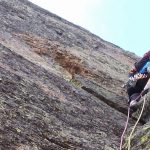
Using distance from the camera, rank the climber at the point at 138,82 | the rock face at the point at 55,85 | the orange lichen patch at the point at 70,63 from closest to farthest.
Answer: the rock face at the point at 55,85, the climber at the point at 138,82, the orange lichen patch at the point at 70,63

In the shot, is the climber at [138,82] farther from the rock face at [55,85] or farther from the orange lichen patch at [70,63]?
the orange lichen patch at [70,63]

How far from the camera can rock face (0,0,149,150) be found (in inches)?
308

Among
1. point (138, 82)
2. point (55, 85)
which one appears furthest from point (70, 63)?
point (55, 85)

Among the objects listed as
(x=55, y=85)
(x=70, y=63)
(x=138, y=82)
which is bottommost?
(x=55, y=85)

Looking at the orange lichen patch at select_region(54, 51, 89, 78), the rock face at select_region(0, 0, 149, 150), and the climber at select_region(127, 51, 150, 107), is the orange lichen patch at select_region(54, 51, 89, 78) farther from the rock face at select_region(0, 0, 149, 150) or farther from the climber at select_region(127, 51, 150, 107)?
the climber at select_region(127, 51, 150, 107)

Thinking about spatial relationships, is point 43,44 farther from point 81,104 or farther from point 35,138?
point 35,138

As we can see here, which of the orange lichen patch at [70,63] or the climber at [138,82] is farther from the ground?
the climber at [138,82]

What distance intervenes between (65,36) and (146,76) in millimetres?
4889

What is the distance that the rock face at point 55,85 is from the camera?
308 inches

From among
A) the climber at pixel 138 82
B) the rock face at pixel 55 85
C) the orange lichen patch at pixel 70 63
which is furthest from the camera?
the orange lichen patch at pixel 70 63

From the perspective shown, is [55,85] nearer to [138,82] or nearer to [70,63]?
[138,82]

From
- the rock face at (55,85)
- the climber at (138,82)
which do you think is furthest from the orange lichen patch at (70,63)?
the climber at (138,82)

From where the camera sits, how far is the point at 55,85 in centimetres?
1069

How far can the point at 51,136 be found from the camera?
7.74m
